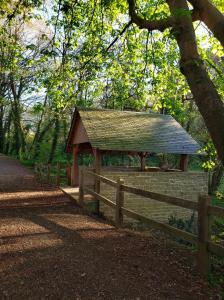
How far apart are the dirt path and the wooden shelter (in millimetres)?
5846

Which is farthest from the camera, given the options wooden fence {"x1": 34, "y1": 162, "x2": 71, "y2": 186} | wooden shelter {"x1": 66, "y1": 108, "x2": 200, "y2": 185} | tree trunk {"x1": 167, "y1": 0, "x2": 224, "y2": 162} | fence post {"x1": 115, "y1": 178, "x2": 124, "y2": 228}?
wooden fence {"x1": 34, "y1": 162, "x2": 71, "y2": 186}

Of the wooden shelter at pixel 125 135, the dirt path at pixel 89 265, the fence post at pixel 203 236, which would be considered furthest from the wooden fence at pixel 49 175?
the fence post at pixel 203 236

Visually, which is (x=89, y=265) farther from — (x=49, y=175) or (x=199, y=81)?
(x=49, y=175)

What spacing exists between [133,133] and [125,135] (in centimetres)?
64

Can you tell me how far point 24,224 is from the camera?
7.93m

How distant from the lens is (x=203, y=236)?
16.5 feet

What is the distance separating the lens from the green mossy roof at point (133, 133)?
1354 centimetres

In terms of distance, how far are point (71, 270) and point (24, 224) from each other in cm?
356

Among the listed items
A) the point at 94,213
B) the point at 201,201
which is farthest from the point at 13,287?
the point at 94,213

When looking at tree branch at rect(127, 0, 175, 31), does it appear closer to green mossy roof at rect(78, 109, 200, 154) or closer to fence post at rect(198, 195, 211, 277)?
fence post at rect(198, 195, 211, 277)

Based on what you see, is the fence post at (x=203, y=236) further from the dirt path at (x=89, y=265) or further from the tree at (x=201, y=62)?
the tree at (x=201, y=62)

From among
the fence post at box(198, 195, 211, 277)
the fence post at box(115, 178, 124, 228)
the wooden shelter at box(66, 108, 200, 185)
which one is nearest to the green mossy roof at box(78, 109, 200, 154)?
the wooden shelter at box(66, 108, 200, 185)

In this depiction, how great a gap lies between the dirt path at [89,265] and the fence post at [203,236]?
19cm

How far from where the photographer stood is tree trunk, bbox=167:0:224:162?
4.87 m
